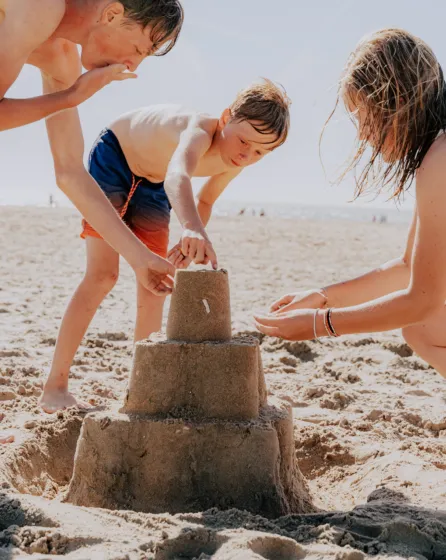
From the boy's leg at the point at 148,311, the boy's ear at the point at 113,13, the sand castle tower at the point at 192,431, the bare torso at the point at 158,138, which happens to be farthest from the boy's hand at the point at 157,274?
the boy's ear at the point at 113,13

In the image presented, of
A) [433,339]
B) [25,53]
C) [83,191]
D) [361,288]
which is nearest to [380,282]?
[361,288]

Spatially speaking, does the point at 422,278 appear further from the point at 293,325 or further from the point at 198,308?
the point at 198,308

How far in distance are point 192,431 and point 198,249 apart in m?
0.72

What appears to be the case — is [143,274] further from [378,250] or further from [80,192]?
[378,250]

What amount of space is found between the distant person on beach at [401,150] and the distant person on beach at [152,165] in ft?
3.18

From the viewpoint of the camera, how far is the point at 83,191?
3.40 metres

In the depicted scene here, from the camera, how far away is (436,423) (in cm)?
372

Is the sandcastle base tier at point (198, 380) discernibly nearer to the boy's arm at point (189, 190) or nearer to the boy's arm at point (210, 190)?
the boy's arm at point (189, 190)

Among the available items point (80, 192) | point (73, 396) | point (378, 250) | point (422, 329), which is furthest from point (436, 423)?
point (378, 250)

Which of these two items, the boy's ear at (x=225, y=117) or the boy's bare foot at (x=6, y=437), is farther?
the boy's ear at (x=225, y=117)

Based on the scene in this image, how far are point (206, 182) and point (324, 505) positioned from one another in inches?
80.4

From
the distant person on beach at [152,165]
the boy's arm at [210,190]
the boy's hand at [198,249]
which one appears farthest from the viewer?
the boy's arm at [210,190]

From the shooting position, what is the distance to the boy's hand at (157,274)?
3.13 meters

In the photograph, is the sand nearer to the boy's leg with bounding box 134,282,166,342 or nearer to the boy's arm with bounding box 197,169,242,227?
the boy's leg with bounding box 134,282,166,342
